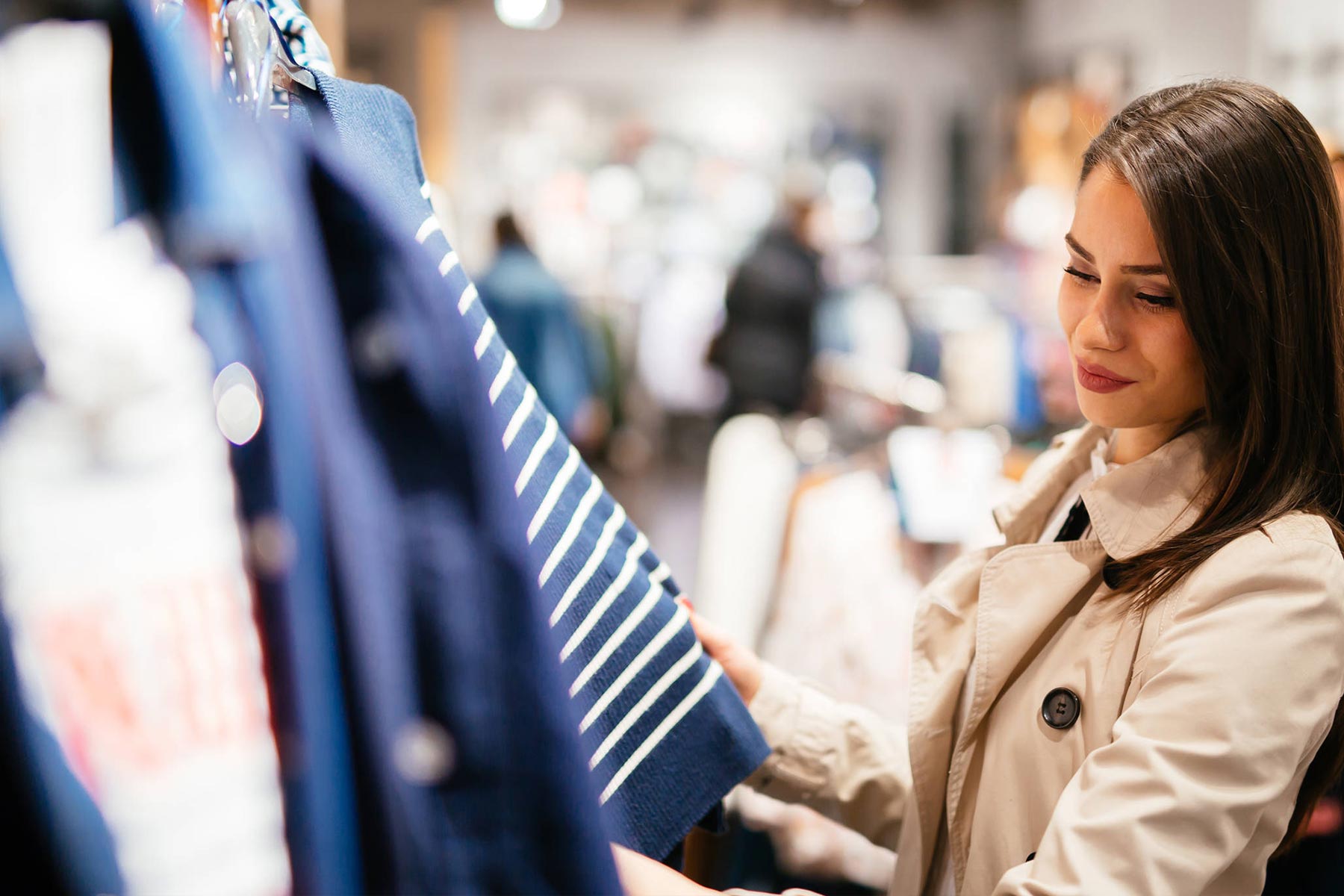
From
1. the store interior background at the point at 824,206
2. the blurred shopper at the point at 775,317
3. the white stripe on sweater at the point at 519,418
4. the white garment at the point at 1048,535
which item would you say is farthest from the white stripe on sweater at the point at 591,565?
the blurred shopper at the point at 775,317

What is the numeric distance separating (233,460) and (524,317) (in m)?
3.99

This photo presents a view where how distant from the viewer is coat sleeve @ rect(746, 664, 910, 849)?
1.05 m

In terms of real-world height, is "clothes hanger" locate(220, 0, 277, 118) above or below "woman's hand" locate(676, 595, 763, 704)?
above

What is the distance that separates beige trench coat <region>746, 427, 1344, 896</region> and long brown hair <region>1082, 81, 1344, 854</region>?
0.09 ft

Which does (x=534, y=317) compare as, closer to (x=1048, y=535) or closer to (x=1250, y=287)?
(x=1048, y=535)

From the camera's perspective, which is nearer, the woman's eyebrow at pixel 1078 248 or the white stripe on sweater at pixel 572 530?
the white stripe on sweater at pixel 572 530

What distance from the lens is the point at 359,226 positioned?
0.51 metres

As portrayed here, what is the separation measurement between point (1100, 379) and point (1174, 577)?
17cm

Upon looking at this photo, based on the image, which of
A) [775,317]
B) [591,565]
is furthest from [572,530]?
[775,317]

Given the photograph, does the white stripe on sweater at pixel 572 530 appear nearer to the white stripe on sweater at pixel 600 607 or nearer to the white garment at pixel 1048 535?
the white stripe on sweater at pixel 600 607

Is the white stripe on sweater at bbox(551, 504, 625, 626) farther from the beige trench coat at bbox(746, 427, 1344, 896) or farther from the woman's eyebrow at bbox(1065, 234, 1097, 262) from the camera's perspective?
the woman's eyebrow at bbox(1065, 234, 1097, 262)

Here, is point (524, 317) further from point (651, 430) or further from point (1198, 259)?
point (1198, 259)

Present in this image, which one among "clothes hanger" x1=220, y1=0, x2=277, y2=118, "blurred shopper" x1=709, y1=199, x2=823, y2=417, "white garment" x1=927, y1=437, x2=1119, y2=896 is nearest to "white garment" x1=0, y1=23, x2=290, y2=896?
"clothes hanger" x1=220, y1=0, x2=277, y2=118

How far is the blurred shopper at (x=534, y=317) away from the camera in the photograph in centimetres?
441
